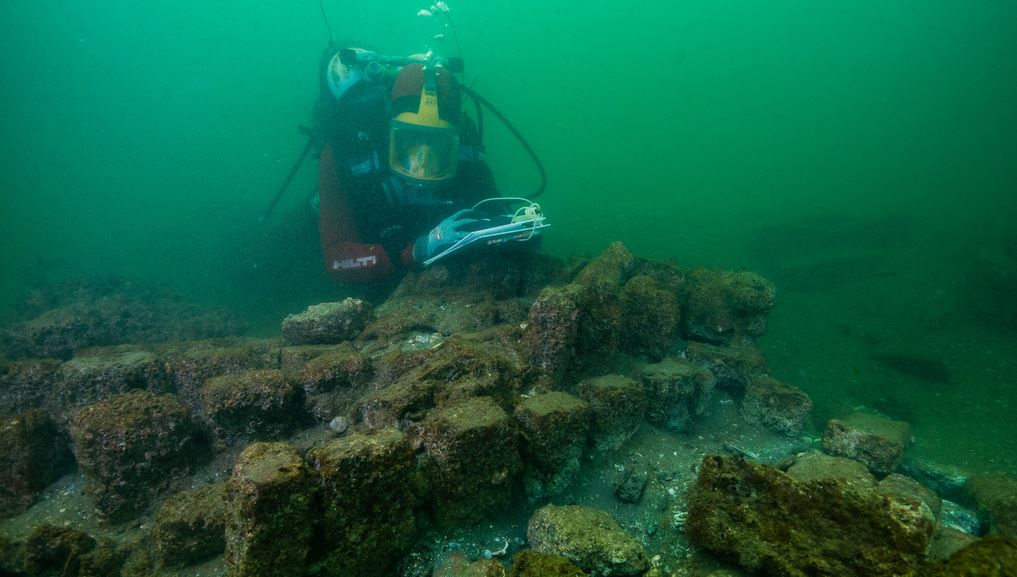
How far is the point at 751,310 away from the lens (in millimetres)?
5297

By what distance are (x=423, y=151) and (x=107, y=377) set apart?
16.3ft

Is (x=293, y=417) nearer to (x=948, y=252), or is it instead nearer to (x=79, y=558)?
(x=79, y=558)

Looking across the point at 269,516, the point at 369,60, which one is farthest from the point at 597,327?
the point at 369,60

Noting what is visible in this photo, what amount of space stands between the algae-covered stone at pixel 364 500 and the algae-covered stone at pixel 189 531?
3.12 feet

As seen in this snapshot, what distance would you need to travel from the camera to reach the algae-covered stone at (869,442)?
3.82 m

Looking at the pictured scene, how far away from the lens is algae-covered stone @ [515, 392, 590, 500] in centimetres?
291

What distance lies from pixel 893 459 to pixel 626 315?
2.63 m

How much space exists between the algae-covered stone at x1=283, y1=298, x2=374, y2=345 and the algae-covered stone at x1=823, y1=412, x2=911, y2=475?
4.93 metres

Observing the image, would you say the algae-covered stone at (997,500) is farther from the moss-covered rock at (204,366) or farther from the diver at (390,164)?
the moss-covered rock at (204,366)

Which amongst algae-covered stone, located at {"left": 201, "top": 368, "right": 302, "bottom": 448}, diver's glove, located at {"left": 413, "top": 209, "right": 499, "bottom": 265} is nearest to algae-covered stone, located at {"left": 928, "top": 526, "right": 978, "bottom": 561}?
algae-covered stone, located at {"left": 201, "top": 368, "right": 302, "bottom": 448}

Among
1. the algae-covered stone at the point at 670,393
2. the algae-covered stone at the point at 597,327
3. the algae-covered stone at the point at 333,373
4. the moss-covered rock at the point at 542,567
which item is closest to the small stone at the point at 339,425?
the algae-covered stone at the point at 333,373

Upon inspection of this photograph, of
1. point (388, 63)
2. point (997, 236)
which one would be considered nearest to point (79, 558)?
point (388, 63)

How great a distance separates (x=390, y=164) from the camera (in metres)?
7.37

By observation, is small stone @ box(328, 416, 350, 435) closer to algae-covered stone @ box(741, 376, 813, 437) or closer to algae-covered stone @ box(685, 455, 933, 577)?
algae-covered stone @ box(685, 455, 933, 577)
